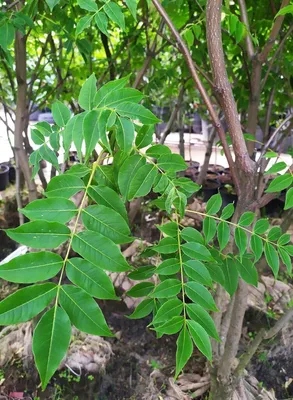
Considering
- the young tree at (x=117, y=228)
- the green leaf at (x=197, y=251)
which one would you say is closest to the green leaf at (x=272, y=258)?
the young tree at (x=117, y=228)

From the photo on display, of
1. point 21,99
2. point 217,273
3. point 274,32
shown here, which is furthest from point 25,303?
point 21,99

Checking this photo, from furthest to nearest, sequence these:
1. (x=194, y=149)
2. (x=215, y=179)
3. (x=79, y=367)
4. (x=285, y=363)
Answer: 1. (x=194, y=149)
2. (x=215, y=179)
3. (x=285, y=363)
4. (x=79, y=367)

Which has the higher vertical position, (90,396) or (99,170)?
(99,170)

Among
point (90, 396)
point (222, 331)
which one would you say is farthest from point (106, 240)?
point (90, 396)

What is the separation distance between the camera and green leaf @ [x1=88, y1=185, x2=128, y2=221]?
0.66m

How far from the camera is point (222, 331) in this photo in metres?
1.46

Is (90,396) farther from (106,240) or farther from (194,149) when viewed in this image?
(194,149)

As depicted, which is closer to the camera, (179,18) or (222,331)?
(222,331)

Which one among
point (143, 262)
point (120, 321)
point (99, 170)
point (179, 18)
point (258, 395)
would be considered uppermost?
point (179, 18)

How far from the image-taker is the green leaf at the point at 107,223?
0.62 meters

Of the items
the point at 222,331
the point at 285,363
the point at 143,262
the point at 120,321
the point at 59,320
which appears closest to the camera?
the point at 59,320

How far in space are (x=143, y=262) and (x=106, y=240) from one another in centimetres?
167

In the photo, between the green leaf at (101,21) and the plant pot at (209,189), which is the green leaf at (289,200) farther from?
the plant pot at (209,189)

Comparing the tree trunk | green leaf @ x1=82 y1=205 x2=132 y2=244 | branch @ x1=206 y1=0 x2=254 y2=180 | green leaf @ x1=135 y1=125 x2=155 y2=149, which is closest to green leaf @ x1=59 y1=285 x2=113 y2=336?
green leaf @ x1=82 y1=205 x2=132 y2=244
